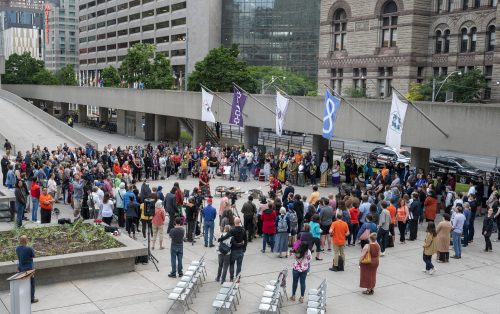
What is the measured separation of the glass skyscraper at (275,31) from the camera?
348 feet

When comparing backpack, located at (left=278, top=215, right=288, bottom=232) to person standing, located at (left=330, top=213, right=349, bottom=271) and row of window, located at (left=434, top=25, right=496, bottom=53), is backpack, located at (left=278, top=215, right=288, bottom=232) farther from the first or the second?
row of window, located at (left=434, top=25, right=496, bottom=53)

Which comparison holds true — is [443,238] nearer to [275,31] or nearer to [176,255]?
[176,255]

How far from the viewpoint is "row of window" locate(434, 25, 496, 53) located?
180ft

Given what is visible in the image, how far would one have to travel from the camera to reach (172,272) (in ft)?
48.6

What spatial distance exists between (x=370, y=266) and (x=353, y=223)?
447 cm

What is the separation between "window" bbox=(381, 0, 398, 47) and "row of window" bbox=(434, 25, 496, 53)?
423 cm

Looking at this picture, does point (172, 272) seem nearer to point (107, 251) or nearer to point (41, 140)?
point (107, 251)

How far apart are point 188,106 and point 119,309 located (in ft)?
101

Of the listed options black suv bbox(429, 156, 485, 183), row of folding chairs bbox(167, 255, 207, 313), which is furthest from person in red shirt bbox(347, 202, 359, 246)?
black suv bbox(429, 156, 485, 183)

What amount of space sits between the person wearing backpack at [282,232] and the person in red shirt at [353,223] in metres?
2.28

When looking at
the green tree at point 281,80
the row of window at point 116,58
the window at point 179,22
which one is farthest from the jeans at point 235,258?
the window at point 179,22

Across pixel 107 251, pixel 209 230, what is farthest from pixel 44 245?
pixel 209 230

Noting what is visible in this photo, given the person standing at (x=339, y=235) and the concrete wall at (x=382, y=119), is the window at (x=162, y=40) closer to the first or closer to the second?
the concrete wall at (x=382, y=119)

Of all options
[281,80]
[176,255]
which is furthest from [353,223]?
[281,80]
